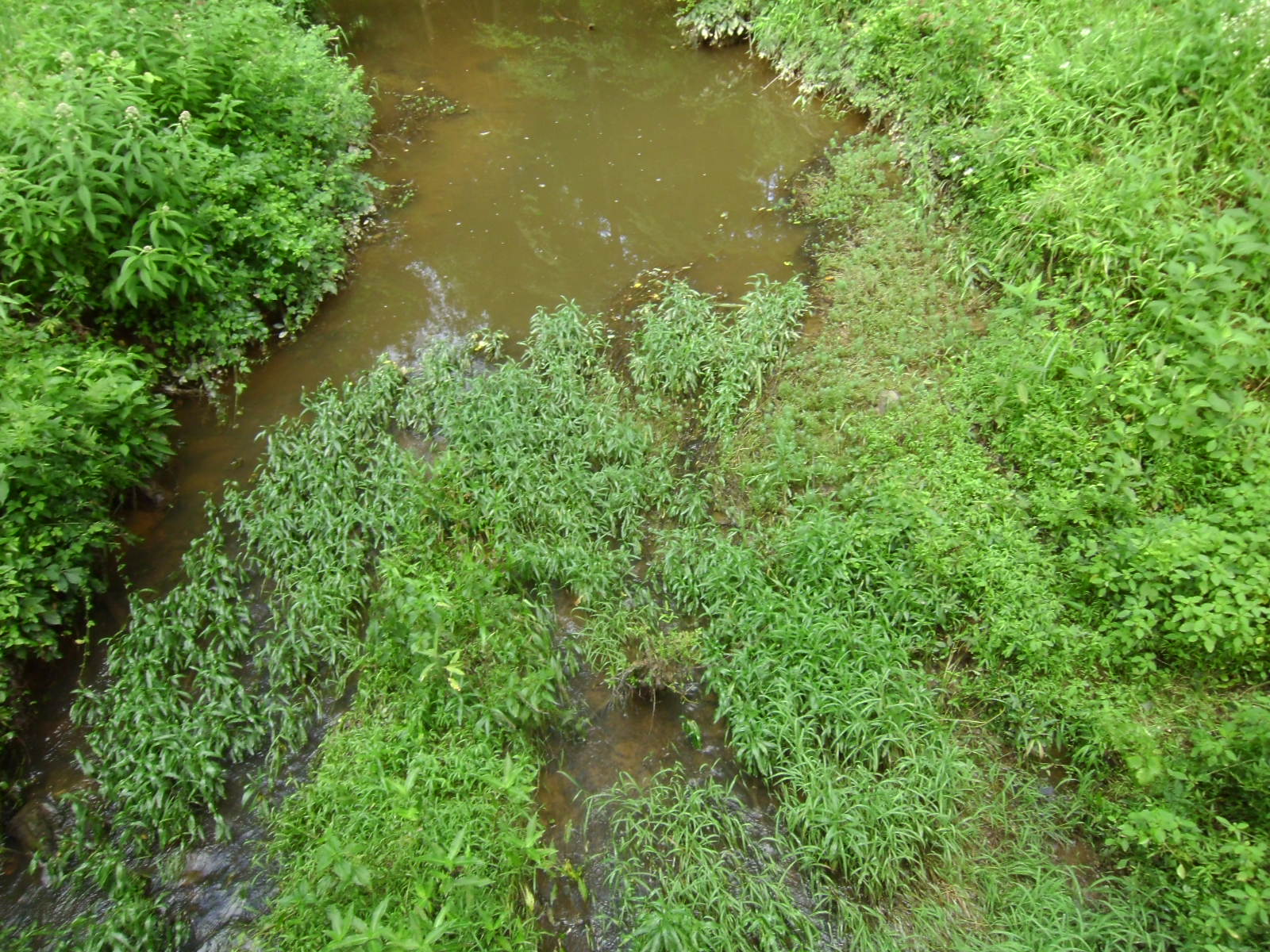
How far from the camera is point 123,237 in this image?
230 inches

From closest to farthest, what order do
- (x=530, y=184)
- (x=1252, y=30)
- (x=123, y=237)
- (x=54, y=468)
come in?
(x=54, y=468) < (x=1252, y=30) < (x=123, y=237) < (x=530, y=184)

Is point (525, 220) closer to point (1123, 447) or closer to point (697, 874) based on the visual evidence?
point (1123, 447)

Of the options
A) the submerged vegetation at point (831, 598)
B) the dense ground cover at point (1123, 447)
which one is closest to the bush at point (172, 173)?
the submerged vegetation at point (831, 598)

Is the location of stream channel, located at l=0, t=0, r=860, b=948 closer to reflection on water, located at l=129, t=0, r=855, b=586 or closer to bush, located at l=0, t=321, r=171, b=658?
reflection on water, located at l=129, t=0, r=855, b=586

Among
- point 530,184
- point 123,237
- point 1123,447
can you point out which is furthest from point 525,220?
point 1123,447

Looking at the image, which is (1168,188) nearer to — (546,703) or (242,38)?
(546,703)

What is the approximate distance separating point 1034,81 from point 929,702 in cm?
553

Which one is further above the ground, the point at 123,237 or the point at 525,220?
the point at 123,237

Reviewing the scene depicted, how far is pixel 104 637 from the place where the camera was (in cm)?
486

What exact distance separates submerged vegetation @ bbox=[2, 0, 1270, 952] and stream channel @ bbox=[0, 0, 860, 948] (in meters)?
0.21

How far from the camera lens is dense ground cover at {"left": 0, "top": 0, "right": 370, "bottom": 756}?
4.68 m

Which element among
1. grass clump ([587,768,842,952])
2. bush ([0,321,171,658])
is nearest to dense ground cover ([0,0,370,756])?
bush ([0,321,171,658])

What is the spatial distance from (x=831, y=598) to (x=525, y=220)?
5.55 metres

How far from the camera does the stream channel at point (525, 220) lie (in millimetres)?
4340
